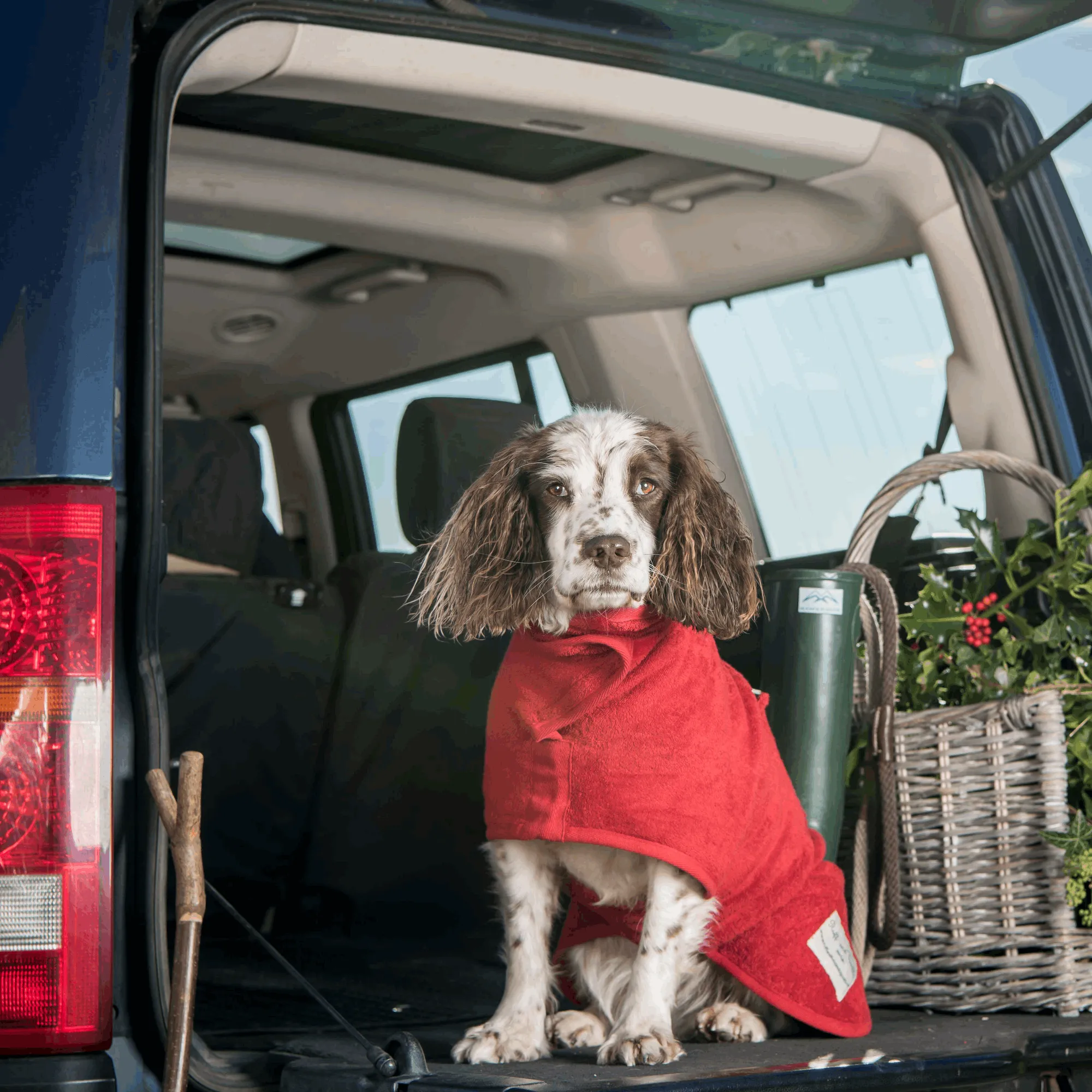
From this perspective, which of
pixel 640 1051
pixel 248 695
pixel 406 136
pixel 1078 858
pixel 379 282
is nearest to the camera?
pixel 640 1051

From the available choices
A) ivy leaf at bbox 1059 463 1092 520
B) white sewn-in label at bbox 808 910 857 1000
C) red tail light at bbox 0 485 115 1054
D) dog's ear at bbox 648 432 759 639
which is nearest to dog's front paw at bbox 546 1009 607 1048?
white sewn-in label at bbox 808 910 857 1000

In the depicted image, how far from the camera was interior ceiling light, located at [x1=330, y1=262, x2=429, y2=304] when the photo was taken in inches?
177

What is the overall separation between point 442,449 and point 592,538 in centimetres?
77

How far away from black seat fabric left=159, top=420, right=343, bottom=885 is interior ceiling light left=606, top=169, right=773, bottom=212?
52.9 inches

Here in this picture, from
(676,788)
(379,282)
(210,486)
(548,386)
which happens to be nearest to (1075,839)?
(676,788)

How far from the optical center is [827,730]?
2.96m

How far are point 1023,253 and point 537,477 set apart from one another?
46.9 inches

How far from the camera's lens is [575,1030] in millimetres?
2637

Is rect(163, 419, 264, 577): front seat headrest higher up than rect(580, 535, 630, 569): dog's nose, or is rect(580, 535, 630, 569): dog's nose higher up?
rect(163, 419, 264, 577): front seat headrest

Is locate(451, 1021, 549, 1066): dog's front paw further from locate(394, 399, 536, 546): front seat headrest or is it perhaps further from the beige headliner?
the beige headliner

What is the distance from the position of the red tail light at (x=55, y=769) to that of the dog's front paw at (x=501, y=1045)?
0.69m

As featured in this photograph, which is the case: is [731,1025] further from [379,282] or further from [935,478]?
[379,282]

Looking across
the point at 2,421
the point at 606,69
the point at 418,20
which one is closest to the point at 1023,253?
the point at 606,69

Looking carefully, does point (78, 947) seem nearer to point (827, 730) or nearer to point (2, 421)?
point (2, 421)
